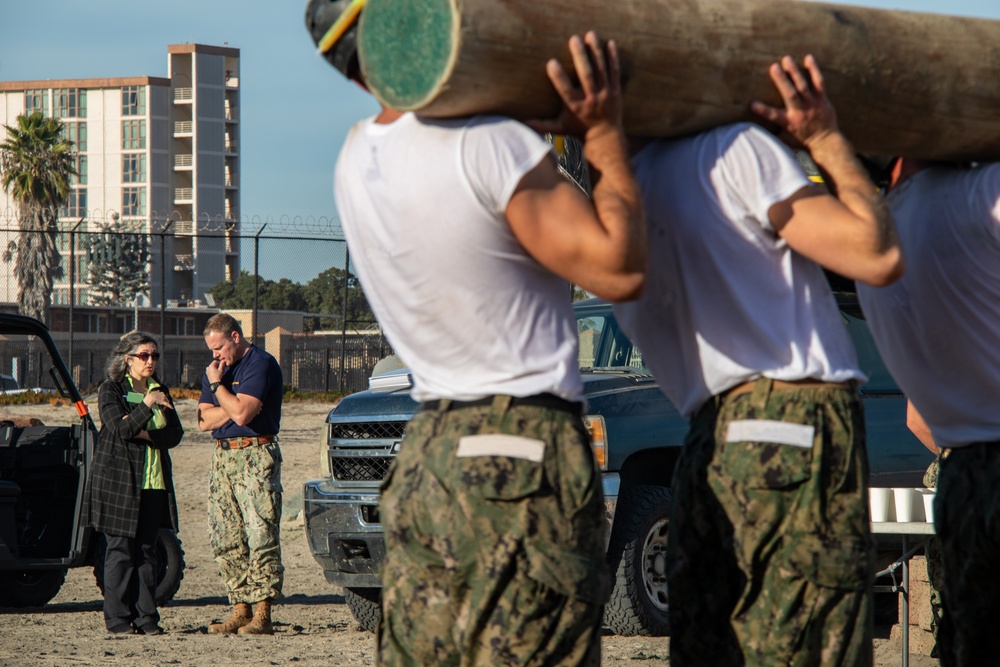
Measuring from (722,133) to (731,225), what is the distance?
0.21 meters

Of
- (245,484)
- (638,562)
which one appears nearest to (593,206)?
(638,562)

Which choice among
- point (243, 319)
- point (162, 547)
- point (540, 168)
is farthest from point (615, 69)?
A: point (243, 319)

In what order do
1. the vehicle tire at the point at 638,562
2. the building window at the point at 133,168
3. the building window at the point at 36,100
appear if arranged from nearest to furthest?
the vehicle tire at the point at 638,562, the building window at the point at 133,168, the building window at the point at 36,100

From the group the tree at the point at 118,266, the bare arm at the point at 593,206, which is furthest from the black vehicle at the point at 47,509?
the tree at the point at 118,266

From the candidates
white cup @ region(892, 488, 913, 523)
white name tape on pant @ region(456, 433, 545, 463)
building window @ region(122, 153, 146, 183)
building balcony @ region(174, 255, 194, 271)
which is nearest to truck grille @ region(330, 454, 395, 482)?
white cup @ region(892, 488, 913, 523)

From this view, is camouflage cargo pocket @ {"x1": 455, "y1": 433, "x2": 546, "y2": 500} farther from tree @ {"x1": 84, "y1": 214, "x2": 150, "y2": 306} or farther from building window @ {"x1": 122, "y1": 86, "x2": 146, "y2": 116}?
building window @ {"x1": 122, "y1": 86, "x2": 146, "y2": 116}

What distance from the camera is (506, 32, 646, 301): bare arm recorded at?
99.3 inches

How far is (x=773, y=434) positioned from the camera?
279 centimetres

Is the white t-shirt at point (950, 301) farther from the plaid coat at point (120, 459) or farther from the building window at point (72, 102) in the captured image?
the building window at point (72, 102)

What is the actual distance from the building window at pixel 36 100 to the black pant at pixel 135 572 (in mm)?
113536

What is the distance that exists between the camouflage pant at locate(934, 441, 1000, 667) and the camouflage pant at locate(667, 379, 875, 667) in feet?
1.90

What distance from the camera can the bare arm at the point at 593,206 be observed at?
2523 mm

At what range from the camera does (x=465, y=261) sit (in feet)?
8.59

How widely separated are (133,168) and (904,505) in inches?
4473
